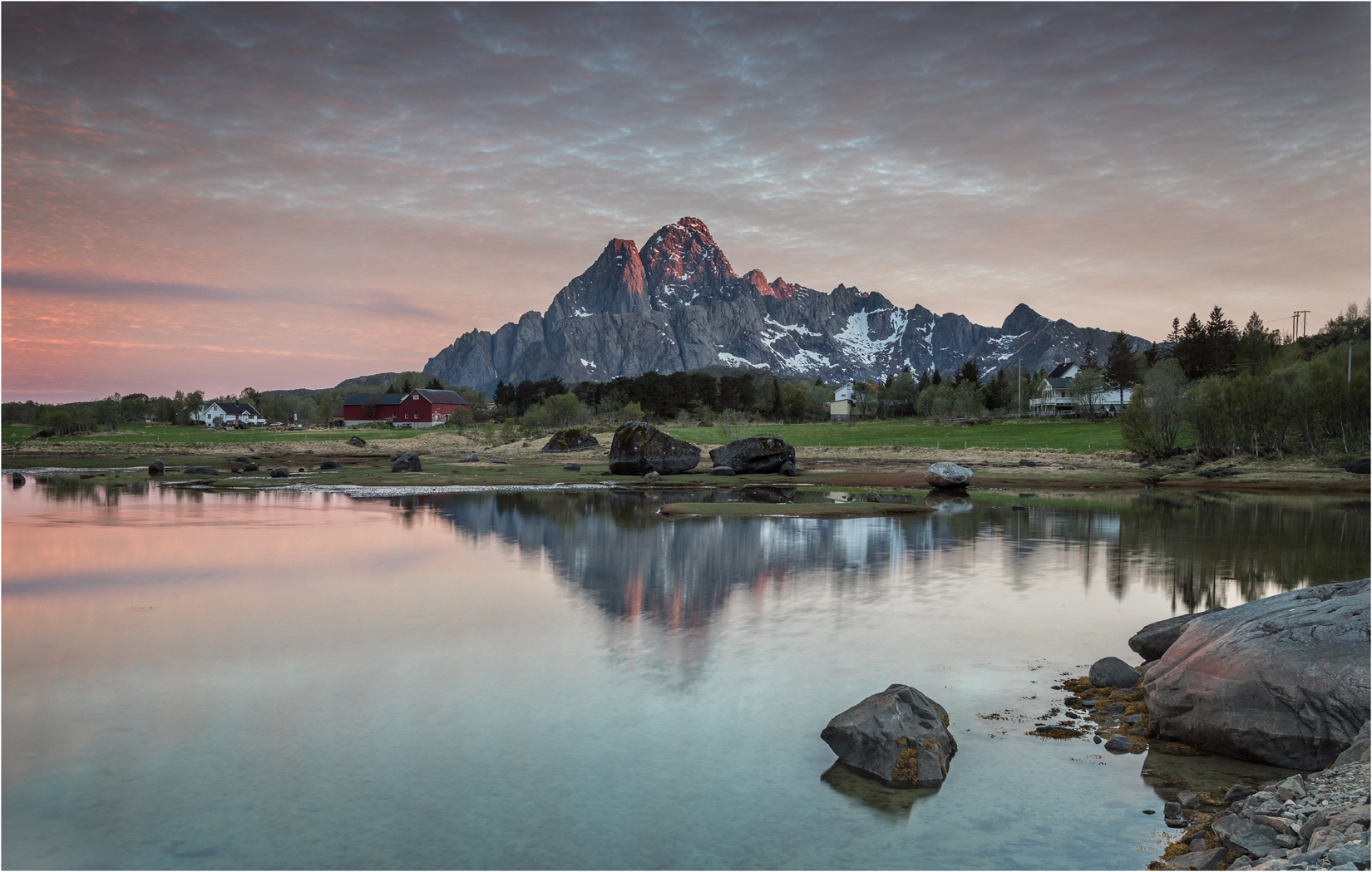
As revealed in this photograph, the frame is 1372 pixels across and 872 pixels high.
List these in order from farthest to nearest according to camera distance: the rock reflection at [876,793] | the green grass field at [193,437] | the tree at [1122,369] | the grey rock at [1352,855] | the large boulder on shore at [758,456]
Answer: the tree at [1122,369]
the green grass field at [193,437]
the large boulder on shore at [758,456]
the rock reflection at [876,793]
the grey rock at [1352,855]

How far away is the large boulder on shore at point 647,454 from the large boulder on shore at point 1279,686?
47.6 m

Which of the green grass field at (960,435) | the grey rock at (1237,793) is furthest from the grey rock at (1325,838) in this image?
the green grass field at (960,435)

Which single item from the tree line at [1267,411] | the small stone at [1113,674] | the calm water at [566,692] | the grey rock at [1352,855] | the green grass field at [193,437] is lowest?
the calm water at [566,692]

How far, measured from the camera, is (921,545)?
26594mm

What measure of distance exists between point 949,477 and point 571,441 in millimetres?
→ 46076

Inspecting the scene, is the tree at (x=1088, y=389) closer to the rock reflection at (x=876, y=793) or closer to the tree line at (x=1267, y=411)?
the tree line at (x=1267, y=411)

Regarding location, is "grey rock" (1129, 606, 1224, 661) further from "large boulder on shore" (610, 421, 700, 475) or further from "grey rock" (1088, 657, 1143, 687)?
"large boulder on shore" (610, 421, 700, 475)

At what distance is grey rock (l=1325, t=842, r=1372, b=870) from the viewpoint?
6184 mm

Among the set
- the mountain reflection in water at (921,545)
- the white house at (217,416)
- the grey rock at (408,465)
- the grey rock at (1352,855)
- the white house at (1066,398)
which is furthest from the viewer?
the white house at (217,416)

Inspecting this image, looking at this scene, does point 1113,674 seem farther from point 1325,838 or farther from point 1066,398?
point 1066,398

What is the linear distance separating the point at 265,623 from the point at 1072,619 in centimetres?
1678

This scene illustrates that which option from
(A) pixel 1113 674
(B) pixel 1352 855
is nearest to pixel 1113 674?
(A) pixel 1113 674

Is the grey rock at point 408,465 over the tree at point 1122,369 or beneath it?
beneath

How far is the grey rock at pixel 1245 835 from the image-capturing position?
7242mm
